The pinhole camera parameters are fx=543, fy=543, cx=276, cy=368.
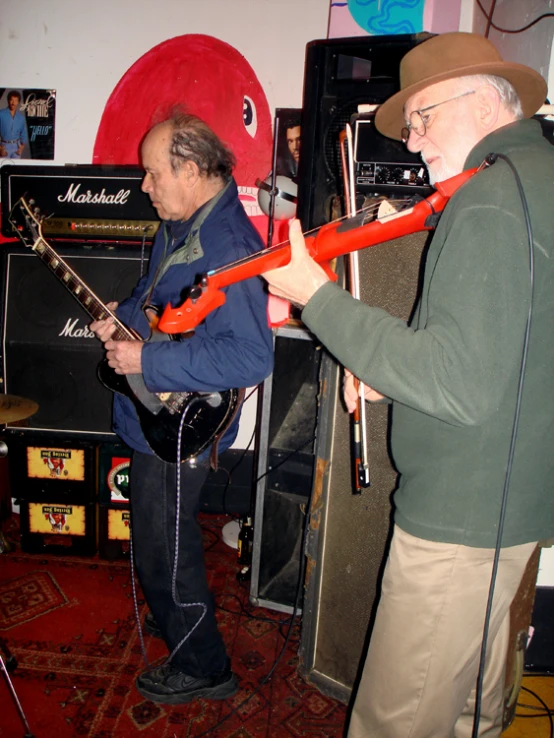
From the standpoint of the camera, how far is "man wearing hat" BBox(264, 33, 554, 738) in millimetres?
790

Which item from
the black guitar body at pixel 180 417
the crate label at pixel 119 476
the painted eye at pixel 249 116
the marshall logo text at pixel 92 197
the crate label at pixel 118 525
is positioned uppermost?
the painted eye at pixel 249 116

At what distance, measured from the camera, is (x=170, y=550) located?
1565 millimetres

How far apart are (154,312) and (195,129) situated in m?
0.54

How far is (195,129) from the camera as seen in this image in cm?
157

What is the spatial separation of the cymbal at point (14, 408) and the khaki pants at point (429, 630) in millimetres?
1437

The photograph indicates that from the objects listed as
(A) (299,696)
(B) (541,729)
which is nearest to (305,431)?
(A) (299,696)

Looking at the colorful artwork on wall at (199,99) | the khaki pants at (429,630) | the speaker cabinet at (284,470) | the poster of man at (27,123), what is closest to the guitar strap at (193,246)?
the speaker cabinet at (284,470)

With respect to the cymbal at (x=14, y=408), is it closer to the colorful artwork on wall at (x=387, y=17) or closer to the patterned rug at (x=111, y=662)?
the patterned rug at (x=111, y=662)

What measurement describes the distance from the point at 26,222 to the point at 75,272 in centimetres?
26

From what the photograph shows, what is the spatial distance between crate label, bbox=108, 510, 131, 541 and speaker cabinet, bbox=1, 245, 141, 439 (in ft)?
1.22

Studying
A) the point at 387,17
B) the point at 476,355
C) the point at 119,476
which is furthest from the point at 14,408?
the point at 387,17

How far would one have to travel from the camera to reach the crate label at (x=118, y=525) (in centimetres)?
239

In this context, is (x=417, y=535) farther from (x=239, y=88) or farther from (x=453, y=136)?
(x=239, y=88)

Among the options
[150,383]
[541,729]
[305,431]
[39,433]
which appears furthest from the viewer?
[39,433]
